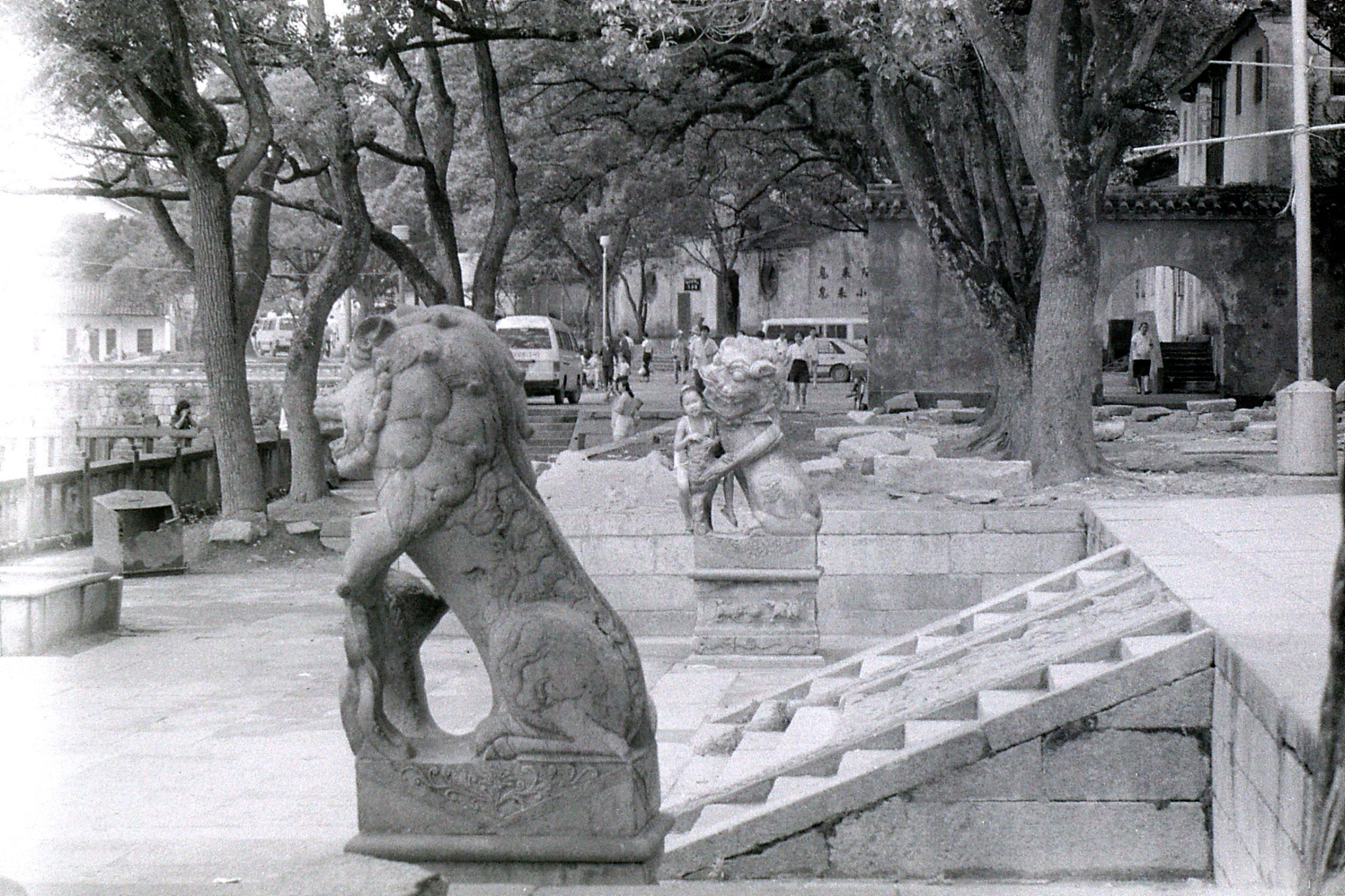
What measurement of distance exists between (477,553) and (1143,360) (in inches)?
1295

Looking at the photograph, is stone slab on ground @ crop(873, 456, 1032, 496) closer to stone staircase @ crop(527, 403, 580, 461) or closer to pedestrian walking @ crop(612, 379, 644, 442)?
pedestrian walking @ crop(612, 379, 644, 442)

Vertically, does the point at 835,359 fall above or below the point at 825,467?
above

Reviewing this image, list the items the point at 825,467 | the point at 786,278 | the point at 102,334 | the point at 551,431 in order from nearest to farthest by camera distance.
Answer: the point at 825,467
the point at 551,431
the point at 102,334
the point at 786,278

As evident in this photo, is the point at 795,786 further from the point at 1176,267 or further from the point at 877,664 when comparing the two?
the point at 1176,267

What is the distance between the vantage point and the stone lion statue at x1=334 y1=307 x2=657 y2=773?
198 inches

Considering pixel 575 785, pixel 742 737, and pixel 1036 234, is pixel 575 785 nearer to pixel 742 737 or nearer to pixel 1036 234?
pixel 742 737

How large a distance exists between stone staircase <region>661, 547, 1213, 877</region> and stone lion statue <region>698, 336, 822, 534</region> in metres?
2.89

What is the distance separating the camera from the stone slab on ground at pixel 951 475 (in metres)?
15.4

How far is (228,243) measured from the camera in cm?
1814

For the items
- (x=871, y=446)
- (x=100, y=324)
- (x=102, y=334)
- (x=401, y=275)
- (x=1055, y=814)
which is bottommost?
(x=1055, y=814)

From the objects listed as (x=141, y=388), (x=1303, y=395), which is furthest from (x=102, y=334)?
(x=1303, y=395)

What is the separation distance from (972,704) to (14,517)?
46.0 feet

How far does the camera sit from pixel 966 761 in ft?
22.6

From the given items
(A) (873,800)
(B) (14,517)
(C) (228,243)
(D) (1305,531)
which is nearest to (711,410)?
(D) (1305,531)
